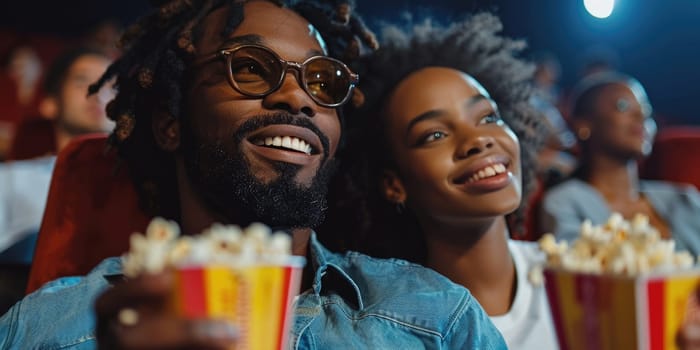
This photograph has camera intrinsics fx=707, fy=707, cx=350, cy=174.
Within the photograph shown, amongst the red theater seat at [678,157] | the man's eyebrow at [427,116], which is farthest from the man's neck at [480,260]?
the red theater seat at [678,157]

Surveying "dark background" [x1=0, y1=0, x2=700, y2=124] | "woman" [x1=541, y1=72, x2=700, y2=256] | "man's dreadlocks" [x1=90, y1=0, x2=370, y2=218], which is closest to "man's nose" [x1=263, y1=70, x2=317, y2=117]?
"man's dreadlocks" [x1=90, y1=0, x2=370, y2=218]

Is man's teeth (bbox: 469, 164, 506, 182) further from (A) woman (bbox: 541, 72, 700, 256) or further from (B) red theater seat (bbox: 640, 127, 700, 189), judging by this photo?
(B) red theater seat (bbox: 640, 127, 700, 189)

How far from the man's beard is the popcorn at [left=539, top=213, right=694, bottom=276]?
1.84 feet

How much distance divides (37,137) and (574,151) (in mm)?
2454

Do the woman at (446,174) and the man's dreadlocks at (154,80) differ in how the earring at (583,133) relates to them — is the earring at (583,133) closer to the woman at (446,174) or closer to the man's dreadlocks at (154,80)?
the woman at (446,174)

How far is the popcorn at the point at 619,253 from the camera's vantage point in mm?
810

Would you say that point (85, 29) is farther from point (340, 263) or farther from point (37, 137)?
point (340, 263)

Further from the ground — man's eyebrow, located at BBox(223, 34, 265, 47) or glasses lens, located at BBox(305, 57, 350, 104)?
man's eyebrow, located at BBox(223, 34, 265, 47)

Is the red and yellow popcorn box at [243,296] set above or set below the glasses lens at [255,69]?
below

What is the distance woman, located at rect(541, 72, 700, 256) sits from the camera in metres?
2.56

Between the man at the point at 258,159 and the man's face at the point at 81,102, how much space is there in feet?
4.57

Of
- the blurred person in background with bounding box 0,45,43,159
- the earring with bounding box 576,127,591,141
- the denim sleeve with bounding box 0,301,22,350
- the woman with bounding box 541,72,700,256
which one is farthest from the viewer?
the blurred person in background with bounding box 0,45,43,159

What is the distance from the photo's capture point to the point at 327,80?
1.50m

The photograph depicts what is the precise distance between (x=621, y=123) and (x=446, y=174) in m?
1.63
